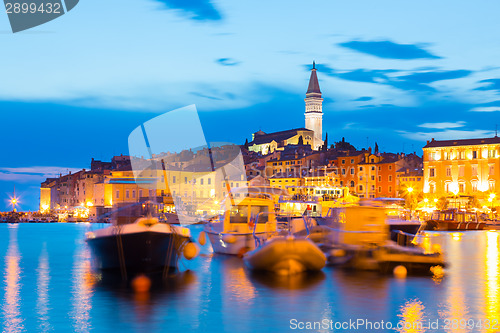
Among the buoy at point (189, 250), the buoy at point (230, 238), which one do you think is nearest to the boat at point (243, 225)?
the buoy at point (230, 238)

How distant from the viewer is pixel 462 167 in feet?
245

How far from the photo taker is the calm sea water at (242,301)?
14344mm

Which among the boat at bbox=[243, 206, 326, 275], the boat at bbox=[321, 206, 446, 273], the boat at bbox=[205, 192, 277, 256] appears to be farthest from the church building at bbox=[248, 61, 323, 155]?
the boat at bbox=[243, 206, 326, 275]

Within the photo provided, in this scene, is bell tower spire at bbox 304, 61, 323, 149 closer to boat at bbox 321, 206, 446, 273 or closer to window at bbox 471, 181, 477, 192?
window at bbox 471, 181, 477, 192

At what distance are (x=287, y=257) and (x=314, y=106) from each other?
530ft

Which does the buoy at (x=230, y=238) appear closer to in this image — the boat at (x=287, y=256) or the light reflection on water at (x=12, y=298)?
the boat at (x=287, y=256)

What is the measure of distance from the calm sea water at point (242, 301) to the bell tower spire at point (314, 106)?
15705 cm

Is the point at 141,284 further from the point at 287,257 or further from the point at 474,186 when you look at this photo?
the point at 474,186

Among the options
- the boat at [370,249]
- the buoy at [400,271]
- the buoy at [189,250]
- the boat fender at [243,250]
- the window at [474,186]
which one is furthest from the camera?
the window at [474,186]

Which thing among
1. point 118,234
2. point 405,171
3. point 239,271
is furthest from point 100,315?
point 405,171

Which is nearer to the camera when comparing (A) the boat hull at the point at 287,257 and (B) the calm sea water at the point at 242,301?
(B) the calm sea water at the point at 242,301

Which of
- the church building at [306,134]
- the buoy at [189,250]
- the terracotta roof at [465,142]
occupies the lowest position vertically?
the buoy at [189,250]

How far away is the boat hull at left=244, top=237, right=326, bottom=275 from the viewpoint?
2031 centimetres

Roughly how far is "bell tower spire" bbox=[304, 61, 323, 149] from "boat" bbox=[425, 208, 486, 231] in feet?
389
